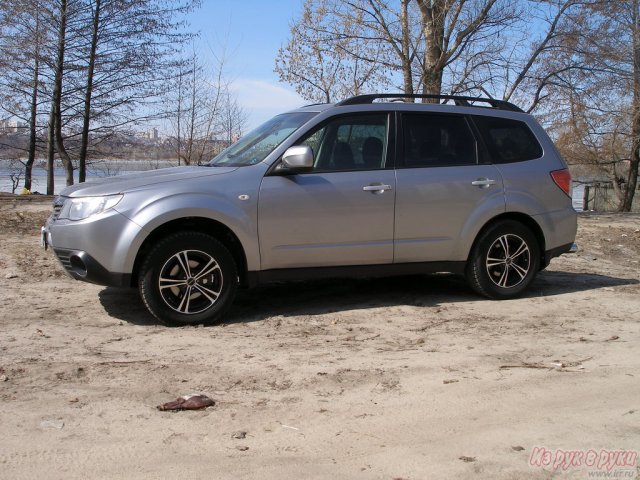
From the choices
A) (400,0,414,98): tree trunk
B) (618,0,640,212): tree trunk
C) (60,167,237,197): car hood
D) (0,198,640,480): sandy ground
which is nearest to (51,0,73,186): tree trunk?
(400,0,414,98): tree trunk

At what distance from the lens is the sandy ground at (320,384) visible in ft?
10.3

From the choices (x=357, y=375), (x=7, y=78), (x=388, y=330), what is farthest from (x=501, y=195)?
(x=7, y=78)

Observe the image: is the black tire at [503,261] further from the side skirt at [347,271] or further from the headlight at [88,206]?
the headlight at [88,206]

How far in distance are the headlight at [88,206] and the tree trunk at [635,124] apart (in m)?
19.3

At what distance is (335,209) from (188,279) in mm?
1389

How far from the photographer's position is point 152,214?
5219mm

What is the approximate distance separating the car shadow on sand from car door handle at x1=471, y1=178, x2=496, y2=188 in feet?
3.74

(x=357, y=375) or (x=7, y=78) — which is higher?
(x=7, y=78)

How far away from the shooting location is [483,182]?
6.25m

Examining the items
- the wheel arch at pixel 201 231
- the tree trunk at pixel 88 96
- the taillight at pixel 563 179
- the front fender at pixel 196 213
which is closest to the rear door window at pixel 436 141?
the taillight at pixel 563 179

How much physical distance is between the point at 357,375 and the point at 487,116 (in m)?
3.43

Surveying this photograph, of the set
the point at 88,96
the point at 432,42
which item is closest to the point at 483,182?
the point at 432,42

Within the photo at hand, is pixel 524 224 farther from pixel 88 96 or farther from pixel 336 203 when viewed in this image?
pixel 88 96

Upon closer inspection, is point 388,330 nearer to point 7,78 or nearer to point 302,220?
point 302,220
